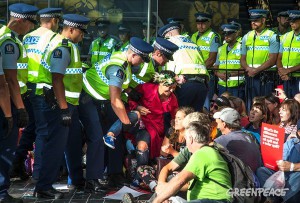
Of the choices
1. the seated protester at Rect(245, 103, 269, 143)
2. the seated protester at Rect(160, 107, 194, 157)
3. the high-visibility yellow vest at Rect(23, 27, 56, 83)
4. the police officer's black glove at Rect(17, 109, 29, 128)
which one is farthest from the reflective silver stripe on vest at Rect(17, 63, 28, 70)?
the seated protester at Rect(245, 103, 269, 143)

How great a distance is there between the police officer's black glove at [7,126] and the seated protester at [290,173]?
8.90 feet

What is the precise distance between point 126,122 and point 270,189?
2.08 meters

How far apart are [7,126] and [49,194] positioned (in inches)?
42.3

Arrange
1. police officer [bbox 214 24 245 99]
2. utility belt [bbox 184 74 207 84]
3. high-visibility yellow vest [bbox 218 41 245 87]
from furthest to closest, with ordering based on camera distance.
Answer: high-visibility yellow vest [bbox 218 41 245 87]
police officer [bbox 214 24 245 99]
utility belt [bbox 184 74 207 84]

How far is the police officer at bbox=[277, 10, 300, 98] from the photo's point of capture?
13195 millimetres

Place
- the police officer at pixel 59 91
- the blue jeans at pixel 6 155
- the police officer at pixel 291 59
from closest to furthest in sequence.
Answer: the blue jeans at pixel 6 155, the police officer at pixel 59 91, the police officer at pixel 291 59

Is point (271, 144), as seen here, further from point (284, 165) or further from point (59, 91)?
point (59, 91)

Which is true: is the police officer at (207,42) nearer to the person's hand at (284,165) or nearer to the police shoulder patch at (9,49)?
the person's hand at (284,165)

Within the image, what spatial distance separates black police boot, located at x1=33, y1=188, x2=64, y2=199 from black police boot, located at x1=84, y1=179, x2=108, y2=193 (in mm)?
482

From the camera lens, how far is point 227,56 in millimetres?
14445

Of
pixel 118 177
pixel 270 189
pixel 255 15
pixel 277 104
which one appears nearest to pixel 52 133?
pixel 118 177

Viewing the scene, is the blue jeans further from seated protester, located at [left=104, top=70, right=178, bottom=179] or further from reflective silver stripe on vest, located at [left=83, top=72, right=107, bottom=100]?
→ seated protester, located at [left=104, top=70, right=178, bottom=179]

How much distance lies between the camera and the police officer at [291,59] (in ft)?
43.3

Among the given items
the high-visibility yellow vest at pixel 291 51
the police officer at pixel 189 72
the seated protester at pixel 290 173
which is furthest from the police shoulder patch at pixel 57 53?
the high-visibility yellow vest at pixel 291 51
